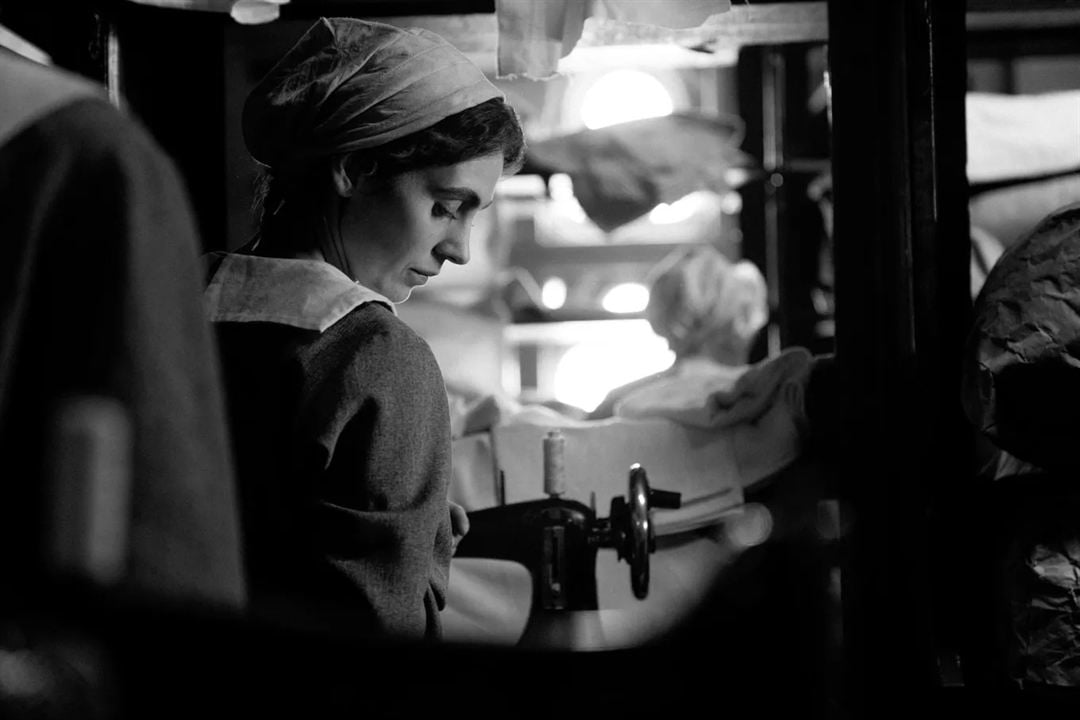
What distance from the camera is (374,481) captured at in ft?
4.17

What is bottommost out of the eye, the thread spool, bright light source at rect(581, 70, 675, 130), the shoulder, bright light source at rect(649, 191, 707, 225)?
the thread spool

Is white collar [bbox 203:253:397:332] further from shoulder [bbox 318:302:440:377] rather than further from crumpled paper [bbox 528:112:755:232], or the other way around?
crumpled paper [bbox 528:112:755:232]

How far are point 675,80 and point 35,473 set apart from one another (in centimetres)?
434

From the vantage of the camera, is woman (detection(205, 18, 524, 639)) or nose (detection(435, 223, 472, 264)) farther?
nose (detection(435, 223, 472, 264))

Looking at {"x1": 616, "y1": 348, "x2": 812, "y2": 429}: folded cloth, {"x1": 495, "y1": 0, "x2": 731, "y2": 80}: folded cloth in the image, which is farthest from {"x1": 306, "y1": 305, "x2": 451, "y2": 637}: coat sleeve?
{"x1": 616, "y1": 348, "x2": 812, "y2": 429}: folded cloth

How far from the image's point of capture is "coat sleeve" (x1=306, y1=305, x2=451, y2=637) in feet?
4.15

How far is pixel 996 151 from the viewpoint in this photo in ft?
8.38

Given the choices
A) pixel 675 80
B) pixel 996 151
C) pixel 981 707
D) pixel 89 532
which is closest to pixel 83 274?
pixel 89 532

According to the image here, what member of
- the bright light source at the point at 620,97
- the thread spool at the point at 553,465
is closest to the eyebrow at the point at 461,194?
the thread spool at the point at 553,465

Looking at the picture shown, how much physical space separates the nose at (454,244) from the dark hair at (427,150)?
0.31ft

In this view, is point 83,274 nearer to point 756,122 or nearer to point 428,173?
point 428,173

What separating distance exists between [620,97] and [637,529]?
2595mm

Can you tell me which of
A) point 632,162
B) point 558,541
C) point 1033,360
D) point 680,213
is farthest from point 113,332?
point 680,213

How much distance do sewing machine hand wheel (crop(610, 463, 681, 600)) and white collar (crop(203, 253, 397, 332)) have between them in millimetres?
547
